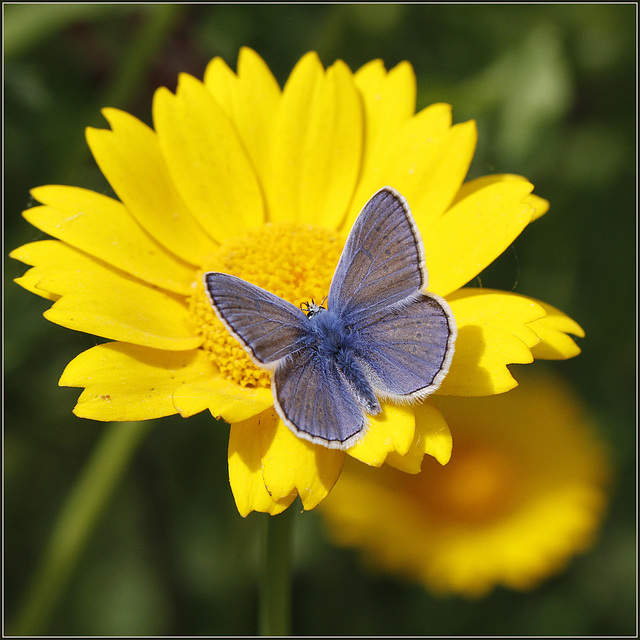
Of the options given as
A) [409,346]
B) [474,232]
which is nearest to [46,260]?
[409,346]

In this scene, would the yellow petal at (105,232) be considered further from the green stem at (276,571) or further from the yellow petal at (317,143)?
the green stem at (276,571)

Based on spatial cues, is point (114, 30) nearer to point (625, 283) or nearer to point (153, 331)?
point (153, 331)

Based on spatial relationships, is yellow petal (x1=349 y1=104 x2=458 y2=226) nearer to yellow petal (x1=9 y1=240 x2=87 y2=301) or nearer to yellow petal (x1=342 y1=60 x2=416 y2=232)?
yellow petal (x1=342 y1=60 x2=416 y2=232)

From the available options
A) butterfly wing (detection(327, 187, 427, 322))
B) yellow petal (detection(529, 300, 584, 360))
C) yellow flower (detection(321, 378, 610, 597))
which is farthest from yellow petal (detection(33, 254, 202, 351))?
yellow flower (detection(321, 378, 610, 597))

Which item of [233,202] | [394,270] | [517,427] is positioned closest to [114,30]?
[233,202]

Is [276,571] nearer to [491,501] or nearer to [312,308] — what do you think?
[312,308]

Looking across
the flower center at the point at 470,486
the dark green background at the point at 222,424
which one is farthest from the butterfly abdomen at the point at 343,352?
the flower center at the point at 470,486
